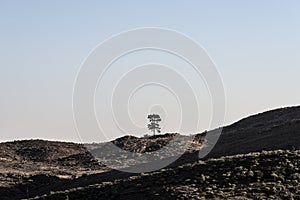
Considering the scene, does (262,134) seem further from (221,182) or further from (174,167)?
(221,182)

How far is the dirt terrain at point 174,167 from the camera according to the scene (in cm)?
3419

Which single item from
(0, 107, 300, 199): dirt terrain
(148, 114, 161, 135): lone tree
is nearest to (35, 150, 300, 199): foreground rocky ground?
(0, 107, 300, 199): dirt terrain

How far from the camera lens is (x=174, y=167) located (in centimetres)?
5156

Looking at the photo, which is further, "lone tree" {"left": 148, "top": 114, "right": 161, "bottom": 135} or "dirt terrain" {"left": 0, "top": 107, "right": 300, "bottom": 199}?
"lone tree" {"left": 148, "top": 114, "right": 161, "bottom": 135}

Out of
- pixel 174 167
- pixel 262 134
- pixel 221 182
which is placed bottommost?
pixel 221 182

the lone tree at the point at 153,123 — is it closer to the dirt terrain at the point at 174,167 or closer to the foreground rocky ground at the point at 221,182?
the dirt terrain at the point at 174,167

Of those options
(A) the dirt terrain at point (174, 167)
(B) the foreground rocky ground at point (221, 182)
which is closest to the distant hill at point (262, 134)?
(A) the dirt terrain at point (174, 167)

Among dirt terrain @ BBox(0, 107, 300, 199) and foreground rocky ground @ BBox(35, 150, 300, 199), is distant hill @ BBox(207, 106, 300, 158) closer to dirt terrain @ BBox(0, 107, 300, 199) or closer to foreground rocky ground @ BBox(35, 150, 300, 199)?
dirt terrain @ BBox(0, 107, 300, 199)

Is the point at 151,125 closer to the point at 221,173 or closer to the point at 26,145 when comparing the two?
the point at 26,145

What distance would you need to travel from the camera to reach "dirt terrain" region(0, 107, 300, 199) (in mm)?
34188

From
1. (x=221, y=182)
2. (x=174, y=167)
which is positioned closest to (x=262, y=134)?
(x=174, y=167)

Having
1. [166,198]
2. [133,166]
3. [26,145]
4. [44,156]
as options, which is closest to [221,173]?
[166,198]

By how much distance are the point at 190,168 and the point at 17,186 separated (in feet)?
69.5

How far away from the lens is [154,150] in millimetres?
69375
